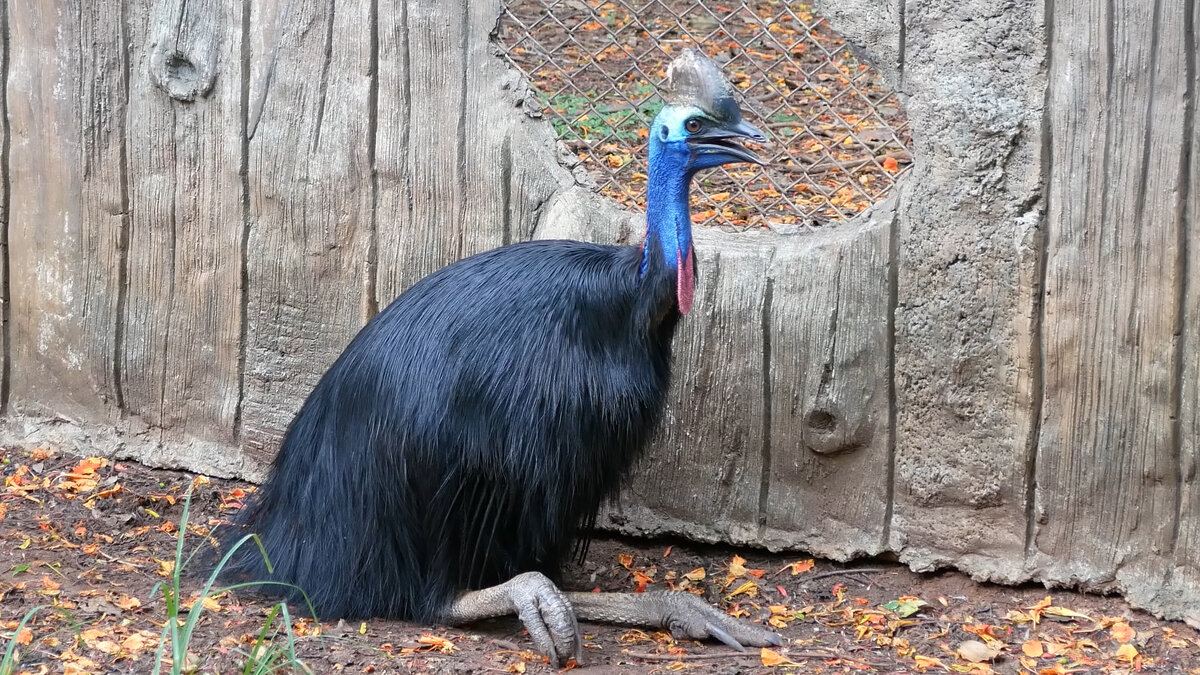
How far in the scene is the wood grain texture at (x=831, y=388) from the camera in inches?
141

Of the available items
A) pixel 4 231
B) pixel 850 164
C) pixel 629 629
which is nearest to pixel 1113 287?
pixel 629 629

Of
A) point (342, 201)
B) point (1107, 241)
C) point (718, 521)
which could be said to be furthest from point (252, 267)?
point (1107, 241)

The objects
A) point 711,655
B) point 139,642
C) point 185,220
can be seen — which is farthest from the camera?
point 185,220

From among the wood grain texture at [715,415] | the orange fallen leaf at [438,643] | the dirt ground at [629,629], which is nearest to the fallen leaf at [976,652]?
the dirt ground at [629,629]

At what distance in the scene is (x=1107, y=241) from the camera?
10.6 feet

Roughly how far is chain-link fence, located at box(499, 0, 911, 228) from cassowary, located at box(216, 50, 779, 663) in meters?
0.88

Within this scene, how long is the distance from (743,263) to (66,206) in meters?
2.12

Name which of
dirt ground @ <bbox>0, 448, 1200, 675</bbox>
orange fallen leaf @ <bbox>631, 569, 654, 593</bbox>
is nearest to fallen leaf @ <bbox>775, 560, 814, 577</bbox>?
dirt ground @ <bbox>0, 448, 1200, 675</bbox>

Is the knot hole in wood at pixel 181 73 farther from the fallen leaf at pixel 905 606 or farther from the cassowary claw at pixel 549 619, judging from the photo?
the fallen leaf at pixel 905 606

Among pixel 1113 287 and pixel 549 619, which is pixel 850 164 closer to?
pixel 1113 287

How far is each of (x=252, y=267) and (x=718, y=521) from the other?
157cm

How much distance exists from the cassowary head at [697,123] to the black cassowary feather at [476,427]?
249 mm

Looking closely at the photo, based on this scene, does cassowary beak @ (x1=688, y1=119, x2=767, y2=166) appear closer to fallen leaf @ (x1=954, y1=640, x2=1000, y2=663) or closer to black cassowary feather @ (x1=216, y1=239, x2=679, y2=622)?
black cassowary feather @ (x1=216, y1=239, x2=679, y2=622)

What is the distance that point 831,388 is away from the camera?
3652 millimetres
